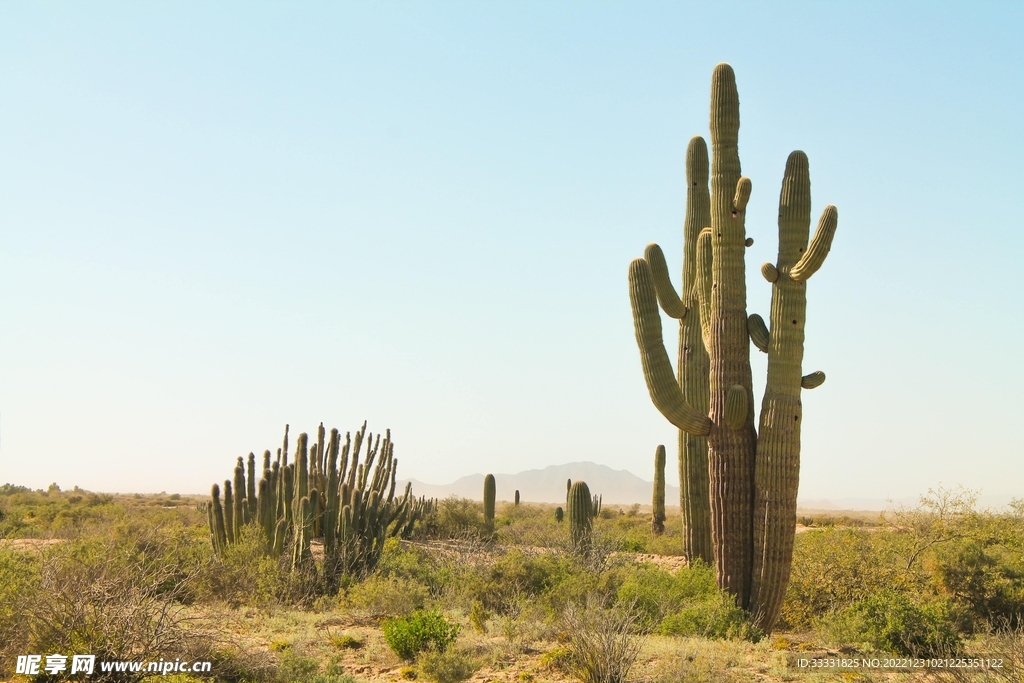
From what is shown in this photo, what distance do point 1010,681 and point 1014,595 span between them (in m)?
6.58

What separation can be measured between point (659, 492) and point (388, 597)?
14.1 meters

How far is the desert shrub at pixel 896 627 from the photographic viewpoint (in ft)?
31.1

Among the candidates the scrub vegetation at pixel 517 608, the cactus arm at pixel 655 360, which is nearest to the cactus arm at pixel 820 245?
the cactus arm at pixel 655 360

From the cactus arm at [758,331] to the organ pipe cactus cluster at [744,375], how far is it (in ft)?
0.05

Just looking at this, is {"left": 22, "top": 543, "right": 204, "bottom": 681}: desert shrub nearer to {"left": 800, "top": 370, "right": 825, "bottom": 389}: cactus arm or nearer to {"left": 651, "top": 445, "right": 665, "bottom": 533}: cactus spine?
{"left": 800, "top": 370, "right": 825, "bottom": 389}: cactus arm

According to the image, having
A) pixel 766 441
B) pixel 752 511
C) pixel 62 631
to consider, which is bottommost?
pixel 62 631

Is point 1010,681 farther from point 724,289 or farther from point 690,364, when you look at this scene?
point 690,364

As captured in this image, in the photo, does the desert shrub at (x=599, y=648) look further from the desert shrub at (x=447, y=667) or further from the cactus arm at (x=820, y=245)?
the cactus arm at (x=820, y=245)

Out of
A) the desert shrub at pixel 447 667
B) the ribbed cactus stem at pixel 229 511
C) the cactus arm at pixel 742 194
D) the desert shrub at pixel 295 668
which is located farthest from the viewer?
the ribbed cactus stem at pixel 229 511

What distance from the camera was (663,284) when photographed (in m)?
13.3

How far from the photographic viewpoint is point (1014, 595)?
12.4 meters

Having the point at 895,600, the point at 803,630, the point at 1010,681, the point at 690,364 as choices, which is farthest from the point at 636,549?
the point at 1010,681

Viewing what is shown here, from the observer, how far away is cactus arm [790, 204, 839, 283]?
10938mm

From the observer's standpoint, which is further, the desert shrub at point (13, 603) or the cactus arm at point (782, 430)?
the cactus arm at point (782, 430)
